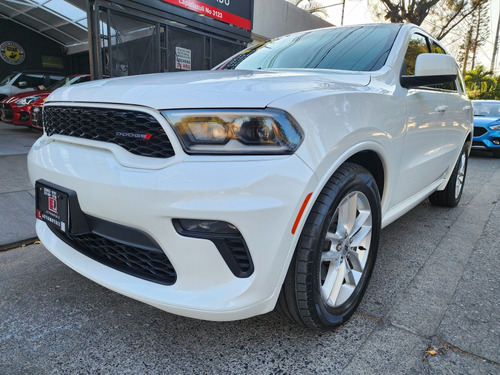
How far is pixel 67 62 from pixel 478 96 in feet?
97.1

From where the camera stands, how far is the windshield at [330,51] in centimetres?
236

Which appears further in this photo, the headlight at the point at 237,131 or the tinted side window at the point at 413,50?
the tinted side window at the point at 413,50

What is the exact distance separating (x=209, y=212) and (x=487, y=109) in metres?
10.6

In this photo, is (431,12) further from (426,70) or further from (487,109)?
(426,70)

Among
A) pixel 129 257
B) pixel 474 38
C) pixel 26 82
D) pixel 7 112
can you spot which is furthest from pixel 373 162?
pixel 474 38

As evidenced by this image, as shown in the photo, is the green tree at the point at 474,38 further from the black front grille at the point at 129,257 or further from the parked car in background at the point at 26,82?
the black front grille at the point at 129,257

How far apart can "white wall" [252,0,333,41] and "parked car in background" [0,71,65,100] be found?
6.25 m

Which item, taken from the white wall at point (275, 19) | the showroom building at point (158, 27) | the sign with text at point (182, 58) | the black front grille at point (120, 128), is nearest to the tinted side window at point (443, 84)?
the black front grille at point (120, 128)

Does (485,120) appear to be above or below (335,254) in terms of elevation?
above

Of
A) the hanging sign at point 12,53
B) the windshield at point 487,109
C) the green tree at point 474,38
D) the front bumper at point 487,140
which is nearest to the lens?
the front bumper at point 487,140

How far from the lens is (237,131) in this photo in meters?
1.39

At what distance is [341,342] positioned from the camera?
1760 mm

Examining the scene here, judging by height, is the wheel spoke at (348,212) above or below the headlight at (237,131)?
below

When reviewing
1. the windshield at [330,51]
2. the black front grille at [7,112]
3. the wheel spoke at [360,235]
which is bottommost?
the wheel spoke at [360,235]
